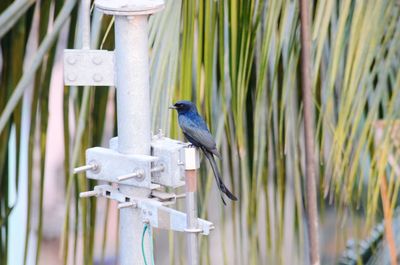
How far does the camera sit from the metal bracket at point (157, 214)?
2.18 m

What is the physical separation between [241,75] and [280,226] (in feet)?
1.55

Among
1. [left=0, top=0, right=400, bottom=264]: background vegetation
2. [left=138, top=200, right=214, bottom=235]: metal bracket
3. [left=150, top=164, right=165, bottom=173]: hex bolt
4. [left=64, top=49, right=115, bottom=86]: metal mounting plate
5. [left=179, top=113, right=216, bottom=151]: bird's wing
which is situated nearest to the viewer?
[left=138, top=200, right=214, bottom=235]: metal bracket

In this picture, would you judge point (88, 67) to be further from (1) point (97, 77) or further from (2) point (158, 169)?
(2) point (158, 169)

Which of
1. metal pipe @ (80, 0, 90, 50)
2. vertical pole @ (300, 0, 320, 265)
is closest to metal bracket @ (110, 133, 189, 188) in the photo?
metal pipe @ (80, 0, 90, 50)

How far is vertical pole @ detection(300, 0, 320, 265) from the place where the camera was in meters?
2.98

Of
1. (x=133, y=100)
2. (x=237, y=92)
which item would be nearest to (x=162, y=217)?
(x=133, y=100)

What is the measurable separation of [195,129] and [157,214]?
483 mm

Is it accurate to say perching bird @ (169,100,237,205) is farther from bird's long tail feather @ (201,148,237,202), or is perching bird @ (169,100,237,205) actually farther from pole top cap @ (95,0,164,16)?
pole top cap @ (95,0,164,16)

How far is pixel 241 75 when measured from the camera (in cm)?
301

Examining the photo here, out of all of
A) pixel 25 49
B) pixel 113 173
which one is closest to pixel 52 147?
pixel 25 49

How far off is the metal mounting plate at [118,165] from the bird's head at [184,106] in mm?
346

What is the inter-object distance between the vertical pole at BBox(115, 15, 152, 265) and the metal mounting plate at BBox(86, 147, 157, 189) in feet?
0.07

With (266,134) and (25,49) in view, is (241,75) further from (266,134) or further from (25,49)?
(25,49)

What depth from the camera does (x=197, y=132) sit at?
2.75 metres
